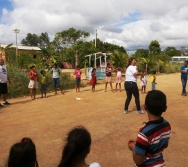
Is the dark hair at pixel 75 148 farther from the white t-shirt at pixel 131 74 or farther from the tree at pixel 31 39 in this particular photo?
the tree at pixel 31 39

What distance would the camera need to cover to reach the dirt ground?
4582 mm

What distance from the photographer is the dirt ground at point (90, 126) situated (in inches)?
180

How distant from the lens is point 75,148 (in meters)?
1.98

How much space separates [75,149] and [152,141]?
0.70m

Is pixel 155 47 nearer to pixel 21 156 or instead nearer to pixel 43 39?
pixel 21 156

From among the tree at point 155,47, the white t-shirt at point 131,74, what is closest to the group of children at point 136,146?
the white t-shirt at point 131,74

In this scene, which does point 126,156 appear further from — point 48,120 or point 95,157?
point 48,120

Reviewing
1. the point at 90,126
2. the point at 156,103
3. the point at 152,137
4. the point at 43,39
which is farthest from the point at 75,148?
the point at 43,39

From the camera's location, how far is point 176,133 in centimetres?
588

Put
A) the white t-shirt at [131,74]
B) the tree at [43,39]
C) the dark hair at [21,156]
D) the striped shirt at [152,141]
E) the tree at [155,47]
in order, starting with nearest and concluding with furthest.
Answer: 1. the dark hair at [21,156]
2. the striped shirt at [152,141]
3. the white t-shirt at [131,74]
4. the tree at [155,47]
5. the tree at [43,39]

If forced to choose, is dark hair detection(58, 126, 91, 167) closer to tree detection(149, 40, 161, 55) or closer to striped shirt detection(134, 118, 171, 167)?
striped shirt detection(134, 118, 171, 167)

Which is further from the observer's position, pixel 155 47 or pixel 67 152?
pixel 155 47

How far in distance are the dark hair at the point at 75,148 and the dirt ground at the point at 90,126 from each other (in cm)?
237

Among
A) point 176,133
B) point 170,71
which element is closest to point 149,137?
point 176,133
